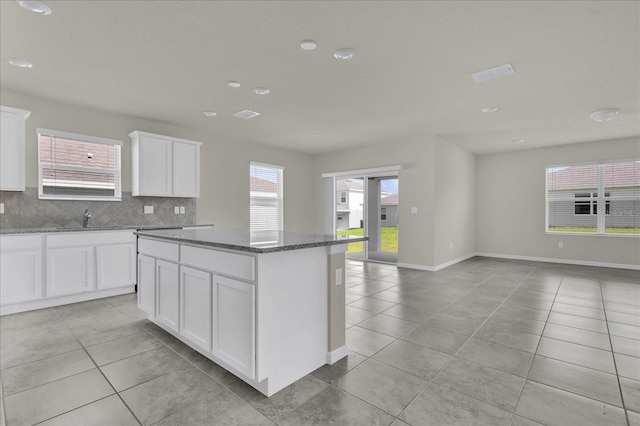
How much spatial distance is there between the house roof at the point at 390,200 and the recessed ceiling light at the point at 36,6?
19.1 ft

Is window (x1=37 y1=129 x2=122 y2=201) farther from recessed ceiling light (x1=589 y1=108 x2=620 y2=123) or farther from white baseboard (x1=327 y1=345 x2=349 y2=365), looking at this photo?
recessed ceiling light (x1=589 y1=108 x2=620 y2=123)

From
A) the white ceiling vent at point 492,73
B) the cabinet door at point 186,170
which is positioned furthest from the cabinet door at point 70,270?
the white ceiling vent at point 492,73

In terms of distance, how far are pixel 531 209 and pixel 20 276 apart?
29.4ft

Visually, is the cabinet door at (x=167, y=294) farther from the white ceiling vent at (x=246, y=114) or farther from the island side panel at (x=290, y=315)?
the white ceiling vent at (x=246, y=114)

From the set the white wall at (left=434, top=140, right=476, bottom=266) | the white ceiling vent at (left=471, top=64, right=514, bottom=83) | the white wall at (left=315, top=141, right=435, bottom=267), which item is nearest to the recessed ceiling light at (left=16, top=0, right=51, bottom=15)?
the white ceiling vent at (left=471, top=64, right=514, bottom=83)

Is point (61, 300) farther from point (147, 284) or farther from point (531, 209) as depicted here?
point (531, 209)

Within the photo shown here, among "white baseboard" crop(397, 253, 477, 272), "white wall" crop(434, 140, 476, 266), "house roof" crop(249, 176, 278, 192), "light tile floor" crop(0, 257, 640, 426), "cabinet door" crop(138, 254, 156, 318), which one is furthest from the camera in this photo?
"house roof" crop(249, 176, 278, 192)

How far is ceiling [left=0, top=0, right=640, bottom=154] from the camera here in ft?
7.54

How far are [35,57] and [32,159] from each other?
1.68 meters

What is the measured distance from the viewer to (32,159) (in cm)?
405

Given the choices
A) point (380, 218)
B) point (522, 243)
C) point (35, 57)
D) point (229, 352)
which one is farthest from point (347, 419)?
point (522, 243)

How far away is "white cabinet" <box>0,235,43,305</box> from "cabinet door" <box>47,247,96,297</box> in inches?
4.1

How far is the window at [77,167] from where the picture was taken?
4.14m

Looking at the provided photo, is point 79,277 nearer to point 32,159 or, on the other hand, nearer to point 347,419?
point 32,159
